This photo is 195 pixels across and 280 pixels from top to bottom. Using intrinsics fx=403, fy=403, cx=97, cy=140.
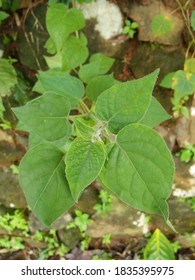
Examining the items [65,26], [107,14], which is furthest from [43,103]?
[107,14]

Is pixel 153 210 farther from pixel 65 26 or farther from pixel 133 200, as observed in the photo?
pixel 65 26

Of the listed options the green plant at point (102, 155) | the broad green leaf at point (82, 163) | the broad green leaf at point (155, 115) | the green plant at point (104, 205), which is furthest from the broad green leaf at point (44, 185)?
the green plant at point (104, 205)

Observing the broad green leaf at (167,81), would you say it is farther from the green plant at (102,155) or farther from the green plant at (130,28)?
the green plant at (102,155)

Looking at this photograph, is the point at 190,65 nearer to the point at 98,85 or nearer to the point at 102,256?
the point at 98,85

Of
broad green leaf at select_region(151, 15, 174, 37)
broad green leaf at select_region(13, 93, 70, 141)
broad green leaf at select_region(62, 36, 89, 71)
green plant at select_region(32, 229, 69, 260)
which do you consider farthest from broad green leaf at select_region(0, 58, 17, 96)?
green plant at select_region(32, 229, 69, 260)

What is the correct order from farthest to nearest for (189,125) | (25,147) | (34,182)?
1. (25,147)
2. (189,125)
3. (34,182)

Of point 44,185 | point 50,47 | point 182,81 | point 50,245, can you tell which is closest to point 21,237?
point 50,245

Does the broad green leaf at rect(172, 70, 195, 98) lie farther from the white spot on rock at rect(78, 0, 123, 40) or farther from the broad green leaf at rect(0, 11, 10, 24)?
the broad green leaf at rect(0, 11, 10, 24)
